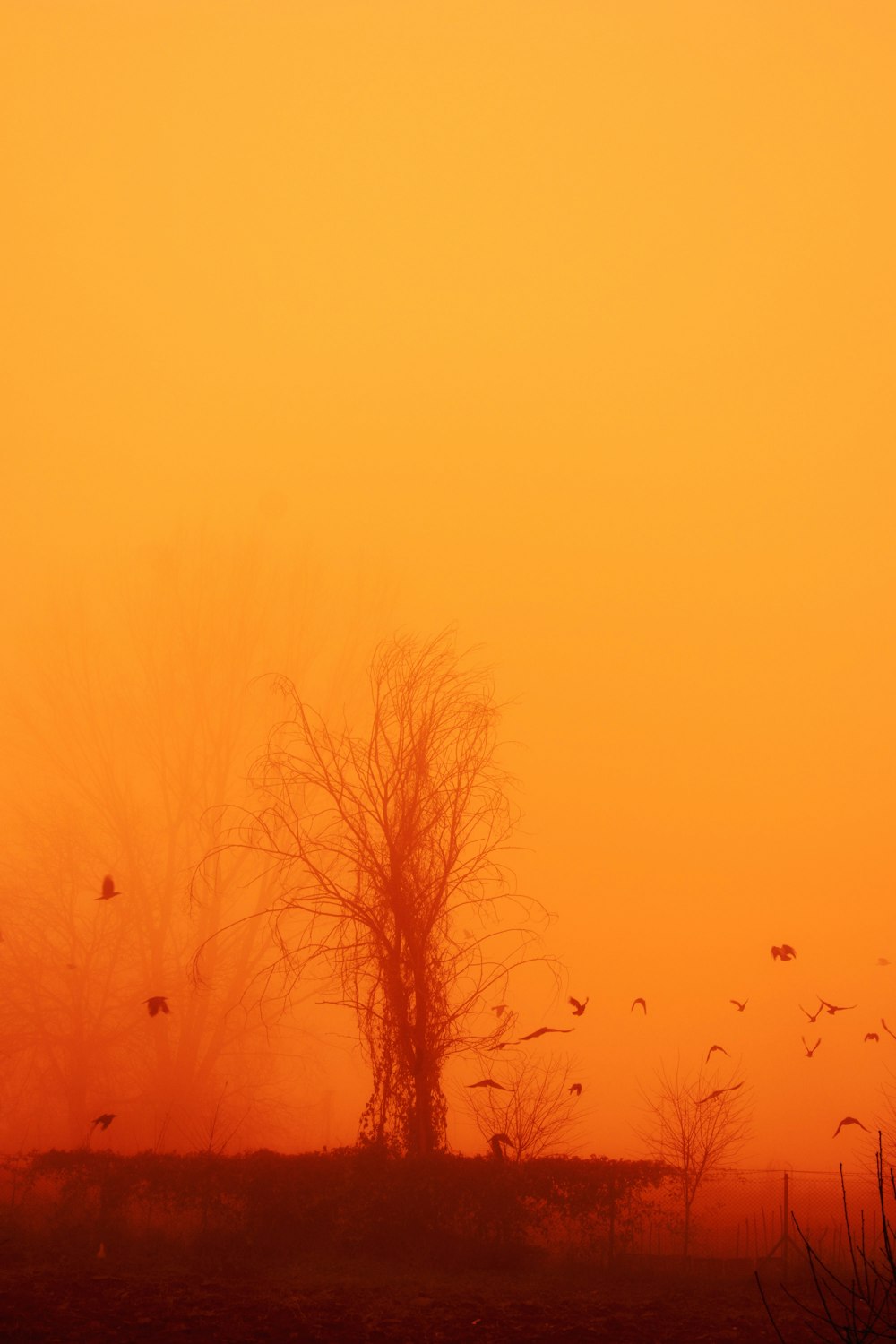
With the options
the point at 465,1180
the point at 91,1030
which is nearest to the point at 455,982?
the point at 465,1180

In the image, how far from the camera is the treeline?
14891 mm

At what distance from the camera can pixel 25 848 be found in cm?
2842

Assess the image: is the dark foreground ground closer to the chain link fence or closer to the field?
the field

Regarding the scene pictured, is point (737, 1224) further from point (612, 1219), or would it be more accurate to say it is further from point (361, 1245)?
point (361, 1245)

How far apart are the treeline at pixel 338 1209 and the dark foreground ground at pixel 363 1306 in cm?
48

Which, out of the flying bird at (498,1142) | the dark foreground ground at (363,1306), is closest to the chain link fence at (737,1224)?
the dark foreground ground at (363,1306)

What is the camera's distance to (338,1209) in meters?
15.1

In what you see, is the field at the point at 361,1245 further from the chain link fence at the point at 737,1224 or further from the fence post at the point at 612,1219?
the chain link fence at the point at 737,1224

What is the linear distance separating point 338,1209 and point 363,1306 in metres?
2.23

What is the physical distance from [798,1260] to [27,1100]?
59.3 ft

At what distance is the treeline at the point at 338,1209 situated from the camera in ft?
48.9

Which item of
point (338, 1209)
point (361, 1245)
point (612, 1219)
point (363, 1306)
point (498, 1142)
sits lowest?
point (363, 1306)

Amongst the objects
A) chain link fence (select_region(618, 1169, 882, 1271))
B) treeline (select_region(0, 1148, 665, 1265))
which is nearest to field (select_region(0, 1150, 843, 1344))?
treeline (select_region(0, 1148, 665, 1265))

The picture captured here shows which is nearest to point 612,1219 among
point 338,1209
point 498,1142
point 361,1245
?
point 498,1142
